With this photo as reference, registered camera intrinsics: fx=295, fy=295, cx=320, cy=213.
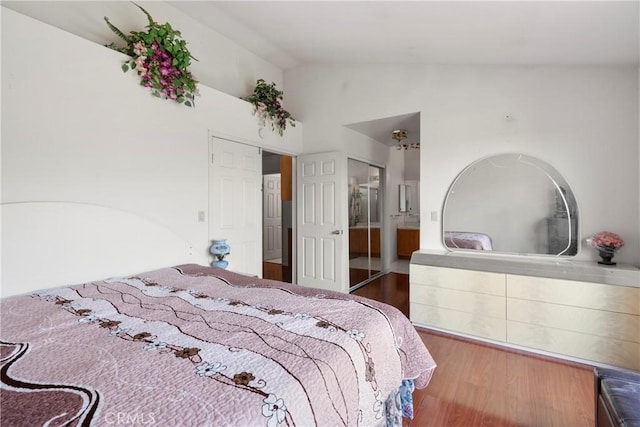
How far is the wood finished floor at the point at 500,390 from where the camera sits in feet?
5.65

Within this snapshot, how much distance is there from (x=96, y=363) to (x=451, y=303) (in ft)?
8.91

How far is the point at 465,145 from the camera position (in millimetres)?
2996

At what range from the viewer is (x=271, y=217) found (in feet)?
21.3

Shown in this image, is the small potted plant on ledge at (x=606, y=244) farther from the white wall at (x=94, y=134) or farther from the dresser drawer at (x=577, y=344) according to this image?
the white wall at (x=94, y=134)

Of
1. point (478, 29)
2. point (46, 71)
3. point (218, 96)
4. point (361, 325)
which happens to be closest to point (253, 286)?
point (361, 325)

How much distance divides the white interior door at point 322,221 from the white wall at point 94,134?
4.87 ft

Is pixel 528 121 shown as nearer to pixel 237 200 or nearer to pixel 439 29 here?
pixel 439 29

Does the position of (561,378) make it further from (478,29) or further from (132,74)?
(132,74)

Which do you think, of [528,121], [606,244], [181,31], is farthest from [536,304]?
[181,31]

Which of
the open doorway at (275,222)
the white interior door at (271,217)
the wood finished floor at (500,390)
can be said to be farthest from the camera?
the white interior door at (271,217)

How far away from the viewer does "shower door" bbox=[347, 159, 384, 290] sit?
4242 millimetres

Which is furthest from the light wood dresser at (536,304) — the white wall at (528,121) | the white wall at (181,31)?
the white wall at (181,31)

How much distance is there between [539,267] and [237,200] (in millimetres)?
2934

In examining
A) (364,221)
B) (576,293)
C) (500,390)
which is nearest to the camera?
(500,390)
